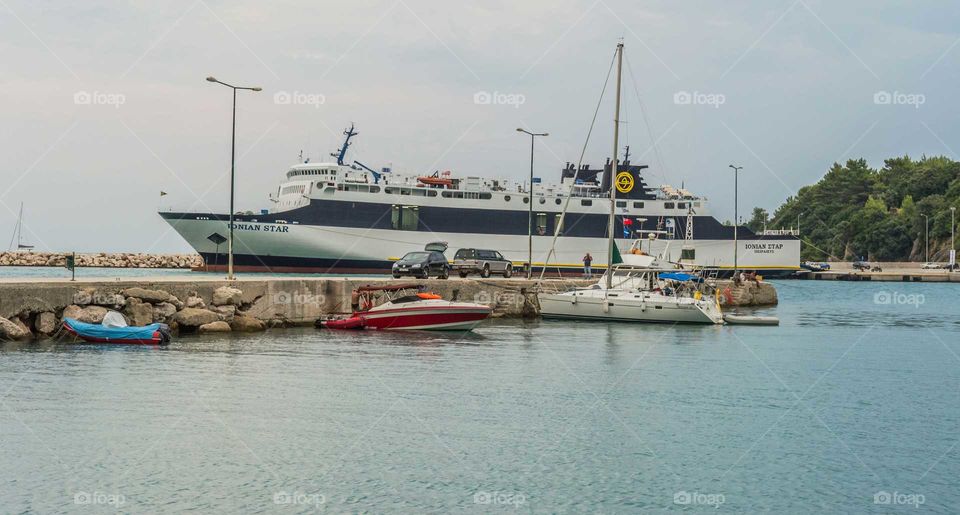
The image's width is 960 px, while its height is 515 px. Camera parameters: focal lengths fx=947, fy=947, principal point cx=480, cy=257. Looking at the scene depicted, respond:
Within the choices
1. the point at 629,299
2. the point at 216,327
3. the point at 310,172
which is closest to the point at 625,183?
the point at 310,172

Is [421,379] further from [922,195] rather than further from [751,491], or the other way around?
[922,195]

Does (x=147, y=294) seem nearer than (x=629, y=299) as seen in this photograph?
Yes

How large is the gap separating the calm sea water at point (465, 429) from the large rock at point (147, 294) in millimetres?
1803

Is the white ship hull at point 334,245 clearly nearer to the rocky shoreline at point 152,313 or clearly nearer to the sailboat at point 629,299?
the sailboat at point 629,299

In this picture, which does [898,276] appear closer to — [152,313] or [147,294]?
[152,313]

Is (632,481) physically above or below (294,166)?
below

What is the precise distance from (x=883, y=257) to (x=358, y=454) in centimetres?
13005

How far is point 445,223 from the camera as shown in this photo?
243ft

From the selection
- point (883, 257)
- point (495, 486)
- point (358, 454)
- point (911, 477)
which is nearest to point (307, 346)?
point (358, 454)

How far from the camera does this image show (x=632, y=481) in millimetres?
13469

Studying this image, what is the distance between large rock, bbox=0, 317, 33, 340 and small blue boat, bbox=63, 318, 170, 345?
3.43 feet

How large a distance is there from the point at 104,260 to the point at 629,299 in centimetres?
6813

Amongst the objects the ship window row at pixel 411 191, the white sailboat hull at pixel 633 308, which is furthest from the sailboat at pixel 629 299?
the ship window row at pixel 411 191

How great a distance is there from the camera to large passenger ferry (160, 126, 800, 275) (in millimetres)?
66438
